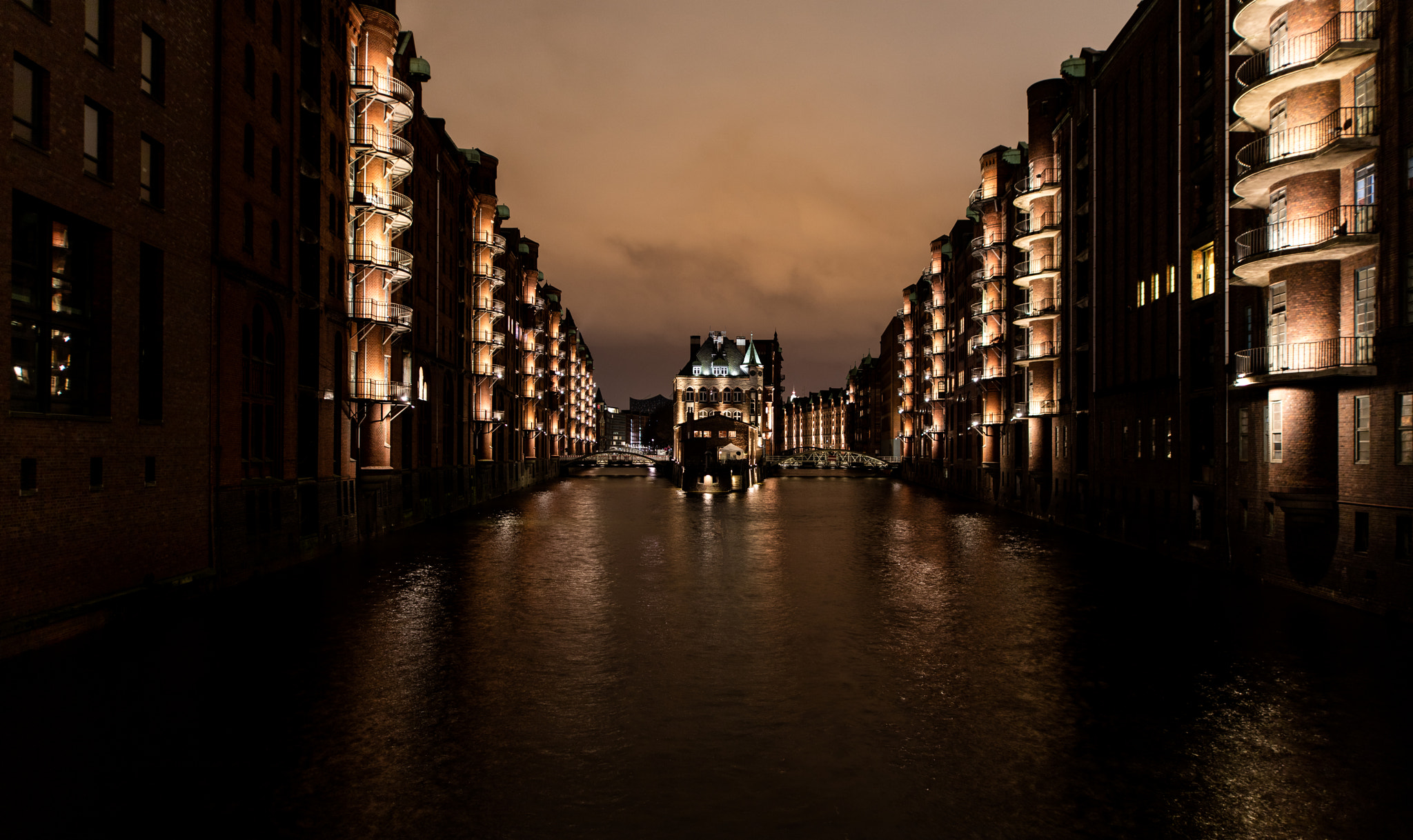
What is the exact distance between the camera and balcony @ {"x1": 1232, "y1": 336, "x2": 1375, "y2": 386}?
68.0ft

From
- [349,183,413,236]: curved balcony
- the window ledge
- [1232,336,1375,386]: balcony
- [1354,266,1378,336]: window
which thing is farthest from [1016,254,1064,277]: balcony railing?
the window ledge

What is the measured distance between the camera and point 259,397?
2703cm

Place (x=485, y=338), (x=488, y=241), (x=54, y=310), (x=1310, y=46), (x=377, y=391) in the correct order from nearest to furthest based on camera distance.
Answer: (x=54, y=310)
(x=1310, y=46)
(x=377, y=391)
(x=485, y=338)
(x=488, y=241)

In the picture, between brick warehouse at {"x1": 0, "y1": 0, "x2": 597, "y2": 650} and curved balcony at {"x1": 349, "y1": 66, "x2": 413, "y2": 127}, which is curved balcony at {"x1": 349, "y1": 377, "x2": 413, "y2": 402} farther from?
curved balcony at {"x1": 349, "y1": 66, "x2": 413, "y2": 127}

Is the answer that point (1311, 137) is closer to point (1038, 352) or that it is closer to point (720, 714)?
point (720, 714)

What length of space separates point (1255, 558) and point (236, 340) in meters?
30.5

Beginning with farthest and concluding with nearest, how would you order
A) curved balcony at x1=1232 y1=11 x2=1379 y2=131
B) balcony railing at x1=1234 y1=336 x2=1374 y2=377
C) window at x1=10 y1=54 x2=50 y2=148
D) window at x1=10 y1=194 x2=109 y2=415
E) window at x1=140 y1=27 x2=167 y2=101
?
1. window at x1=140 y1=27 x2=167 y2=101
2. balcony railing at x1=1234 y1=336 x2=1374 y2=377
3. curved balcony at x1=1232 y1=11 x2=1379 y2=131
4. window at x1=10 y1=194 x2=109 y2=415
5. window at x1=10 y1=54 x2=50 y2=148

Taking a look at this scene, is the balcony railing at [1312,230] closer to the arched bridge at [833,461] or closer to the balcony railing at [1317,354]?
the balcony railing at [1317,354]

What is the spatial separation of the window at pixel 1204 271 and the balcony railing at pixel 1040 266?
16.5 metres

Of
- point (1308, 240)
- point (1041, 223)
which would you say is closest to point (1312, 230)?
point (1308, 240)

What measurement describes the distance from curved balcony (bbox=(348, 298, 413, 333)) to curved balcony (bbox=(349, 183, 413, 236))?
3.70m

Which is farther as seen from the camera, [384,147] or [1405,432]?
[384,147]

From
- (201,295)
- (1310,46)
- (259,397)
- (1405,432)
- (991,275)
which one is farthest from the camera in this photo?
(991,275)

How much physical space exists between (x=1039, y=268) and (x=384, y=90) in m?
34.2
